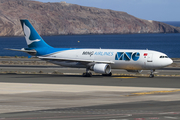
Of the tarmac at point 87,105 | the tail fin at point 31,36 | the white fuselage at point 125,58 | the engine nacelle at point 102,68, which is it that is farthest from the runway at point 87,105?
the tail fin at point 31,36

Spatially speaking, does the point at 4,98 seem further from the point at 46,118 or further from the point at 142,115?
the point at 142,115

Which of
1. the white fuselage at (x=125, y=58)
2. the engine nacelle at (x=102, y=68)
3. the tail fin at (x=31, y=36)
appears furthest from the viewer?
the tail fin at (x=31, y=36)

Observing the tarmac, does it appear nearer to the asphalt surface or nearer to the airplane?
the asphalt surface

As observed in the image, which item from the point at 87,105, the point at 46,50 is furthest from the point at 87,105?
the point at 46,50

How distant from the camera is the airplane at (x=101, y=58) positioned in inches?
1885

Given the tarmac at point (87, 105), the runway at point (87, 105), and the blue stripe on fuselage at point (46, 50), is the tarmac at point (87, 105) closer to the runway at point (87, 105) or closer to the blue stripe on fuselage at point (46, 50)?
the runway at point (87, 105)

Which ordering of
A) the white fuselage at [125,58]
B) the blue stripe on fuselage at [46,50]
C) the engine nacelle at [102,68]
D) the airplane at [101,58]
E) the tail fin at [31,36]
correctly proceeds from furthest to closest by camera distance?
the tail fin at [31,36], the blue stripe on fuselage at [46,50], the engine nacelle at [102,68], the airplane at [101,58], the white fuselage at [125,58]

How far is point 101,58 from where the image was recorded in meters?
50.6

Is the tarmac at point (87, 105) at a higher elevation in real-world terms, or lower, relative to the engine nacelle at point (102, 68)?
lower

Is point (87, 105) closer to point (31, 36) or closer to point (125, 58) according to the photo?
point (125, 58)

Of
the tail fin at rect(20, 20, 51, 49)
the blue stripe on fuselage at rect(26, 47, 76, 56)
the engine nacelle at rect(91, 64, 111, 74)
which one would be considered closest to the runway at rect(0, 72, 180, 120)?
the engine nacelle at rect(91, 64, 111, 74)

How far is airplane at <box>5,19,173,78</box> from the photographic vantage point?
47875mm

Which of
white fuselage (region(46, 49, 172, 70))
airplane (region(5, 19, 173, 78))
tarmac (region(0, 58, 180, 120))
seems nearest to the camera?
tarmac (region(0, 58, 180, 120))

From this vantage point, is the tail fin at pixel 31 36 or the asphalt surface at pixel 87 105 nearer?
the asphalt surface at pixel 87 105
